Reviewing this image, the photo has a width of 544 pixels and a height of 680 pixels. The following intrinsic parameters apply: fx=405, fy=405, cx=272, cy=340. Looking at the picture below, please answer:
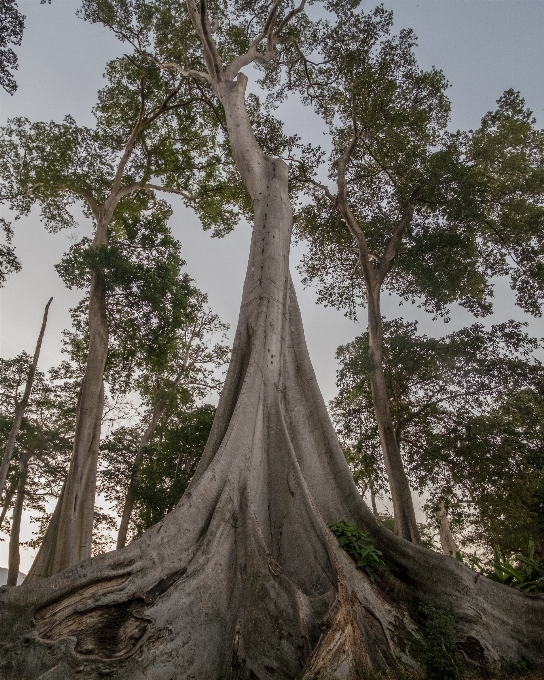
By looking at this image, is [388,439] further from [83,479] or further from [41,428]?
[41,428]

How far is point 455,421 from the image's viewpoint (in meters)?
9.56

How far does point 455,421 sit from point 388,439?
1967 millimetres

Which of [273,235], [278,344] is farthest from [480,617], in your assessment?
[273,235]

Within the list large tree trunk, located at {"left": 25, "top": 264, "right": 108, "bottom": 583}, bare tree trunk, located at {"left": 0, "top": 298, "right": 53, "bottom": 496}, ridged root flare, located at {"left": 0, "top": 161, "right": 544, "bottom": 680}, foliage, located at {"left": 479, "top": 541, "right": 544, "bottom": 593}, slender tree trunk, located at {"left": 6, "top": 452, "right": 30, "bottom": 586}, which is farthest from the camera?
slender tree trunk, located at {"left": 6, "top": 452, "right": 30, "bottom": 586}

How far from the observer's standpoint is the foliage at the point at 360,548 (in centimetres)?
360

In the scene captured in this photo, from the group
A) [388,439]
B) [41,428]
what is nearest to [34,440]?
[41,428]

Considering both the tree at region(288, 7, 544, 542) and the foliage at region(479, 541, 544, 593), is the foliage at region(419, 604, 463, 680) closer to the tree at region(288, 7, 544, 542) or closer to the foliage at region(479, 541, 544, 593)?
the foliage at region(479, 541, 544, 593)

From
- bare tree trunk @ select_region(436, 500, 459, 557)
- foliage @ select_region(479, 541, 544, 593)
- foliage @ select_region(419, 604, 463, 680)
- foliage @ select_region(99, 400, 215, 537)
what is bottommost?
foliage @ select_region(419, 604, 463, 680)

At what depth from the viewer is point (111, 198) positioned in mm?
11938

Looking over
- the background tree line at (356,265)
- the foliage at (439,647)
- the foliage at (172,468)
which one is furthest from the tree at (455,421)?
the foliage at (439,647)

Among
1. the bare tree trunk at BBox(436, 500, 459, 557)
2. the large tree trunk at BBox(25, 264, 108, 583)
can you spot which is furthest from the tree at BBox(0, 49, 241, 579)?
the bare tree trunk at BBox(436, 500, 459, 557)

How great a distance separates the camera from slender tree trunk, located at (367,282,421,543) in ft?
26.2

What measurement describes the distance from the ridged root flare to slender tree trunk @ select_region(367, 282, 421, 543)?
435cm

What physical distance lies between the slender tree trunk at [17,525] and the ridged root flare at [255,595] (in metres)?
15.4
